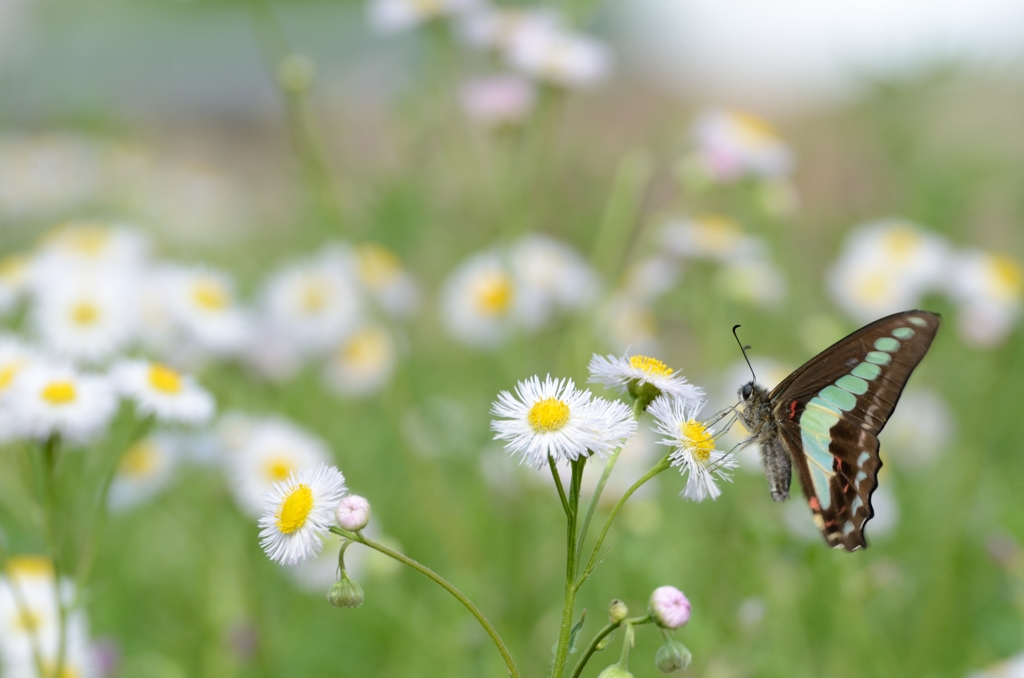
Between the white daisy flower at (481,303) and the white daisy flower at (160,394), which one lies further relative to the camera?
the white daisy flower at (481,303)

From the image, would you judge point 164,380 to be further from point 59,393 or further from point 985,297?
point 985,297

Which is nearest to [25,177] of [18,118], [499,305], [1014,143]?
[18,118]

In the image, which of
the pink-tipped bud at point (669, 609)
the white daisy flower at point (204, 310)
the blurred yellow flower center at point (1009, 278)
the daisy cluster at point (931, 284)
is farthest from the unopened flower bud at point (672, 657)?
the blurred yellow flower center at point (1009, 278)

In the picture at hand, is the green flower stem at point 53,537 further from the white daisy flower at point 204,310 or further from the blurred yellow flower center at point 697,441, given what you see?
the blurred yellow flower center at point 697,441

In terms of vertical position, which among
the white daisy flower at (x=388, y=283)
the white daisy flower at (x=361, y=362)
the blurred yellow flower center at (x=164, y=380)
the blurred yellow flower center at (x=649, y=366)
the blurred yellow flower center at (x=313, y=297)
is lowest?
the blurred yellow flower center at (x=649, y=366)

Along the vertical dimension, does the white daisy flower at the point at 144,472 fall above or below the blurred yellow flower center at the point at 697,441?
above
